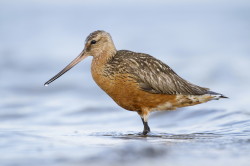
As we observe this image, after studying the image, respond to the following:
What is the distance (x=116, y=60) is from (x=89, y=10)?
86.2ft

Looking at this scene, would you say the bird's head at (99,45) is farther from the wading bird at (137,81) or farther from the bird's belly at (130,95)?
the bird's belly at (130,95)

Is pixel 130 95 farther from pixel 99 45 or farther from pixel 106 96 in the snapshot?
pixel 106 96

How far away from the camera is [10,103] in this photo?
15.5 meters

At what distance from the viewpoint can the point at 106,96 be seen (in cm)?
1712

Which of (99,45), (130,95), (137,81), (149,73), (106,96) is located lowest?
Answer: (130,95)

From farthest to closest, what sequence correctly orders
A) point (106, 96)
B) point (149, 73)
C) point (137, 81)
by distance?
point (106, 96) → point (149, 73) → point (137, 81)

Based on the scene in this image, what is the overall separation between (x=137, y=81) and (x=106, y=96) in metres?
6.24

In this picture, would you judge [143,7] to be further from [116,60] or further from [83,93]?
[116,60]

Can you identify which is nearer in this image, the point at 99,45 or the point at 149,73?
the point at 149,73

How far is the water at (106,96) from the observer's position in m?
8.88

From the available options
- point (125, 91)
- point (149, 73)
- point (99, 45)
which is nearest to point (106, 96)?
point (99, 45)

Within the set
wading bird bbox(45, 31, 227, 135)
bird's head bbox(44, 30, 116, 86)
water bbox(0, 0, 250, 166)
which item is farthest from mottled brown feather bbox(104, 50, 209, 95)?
water bbox(0, 0, 250, 166)

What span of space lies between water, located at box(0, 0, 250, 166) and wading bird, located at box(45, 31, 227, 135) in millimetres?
617

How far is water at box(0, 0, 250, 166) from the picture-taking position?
349 inches
